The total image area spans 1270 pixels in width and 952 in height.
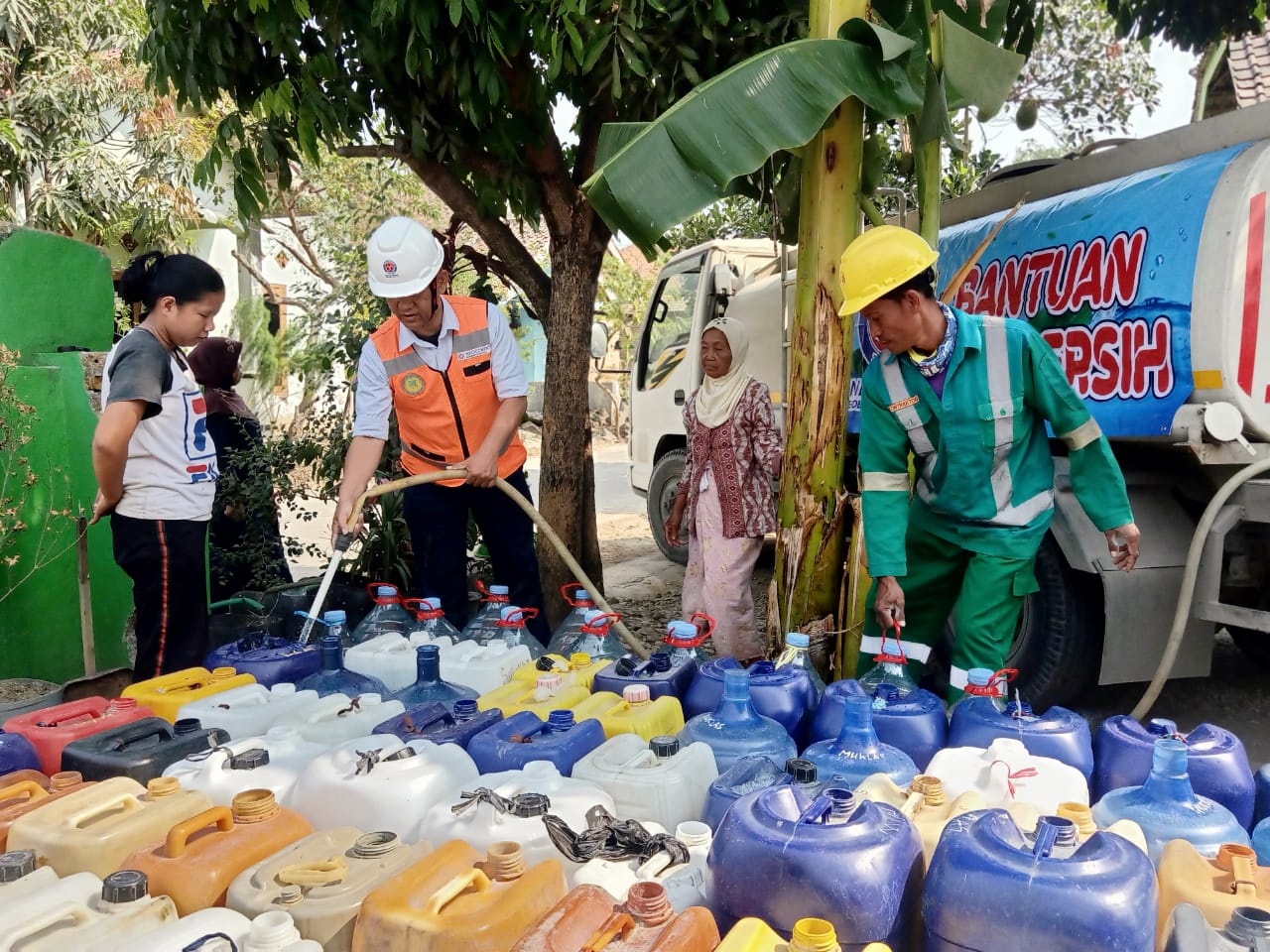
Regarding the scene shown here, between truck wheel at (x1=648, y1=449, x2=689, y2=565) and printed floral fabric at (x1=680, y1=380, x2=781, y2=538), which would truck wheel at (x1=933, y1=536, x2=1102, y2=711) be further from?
truck wheel at (x1=648, y1=449, x2=689, y2=565)

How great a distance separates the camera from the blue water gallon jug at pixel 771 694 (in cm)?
237

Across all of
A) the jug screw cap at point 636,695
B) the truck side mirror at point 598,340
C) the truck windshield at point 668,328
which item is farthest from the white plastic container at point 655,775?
the truck windshield at point 668,328

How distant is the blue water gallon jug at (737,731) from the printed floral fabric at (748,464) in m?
2.04

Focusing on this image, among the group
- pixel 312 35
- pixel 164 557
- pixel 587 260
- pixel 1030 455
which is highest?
pixel 312 35

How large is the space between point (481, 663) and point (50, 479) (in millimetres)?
2621

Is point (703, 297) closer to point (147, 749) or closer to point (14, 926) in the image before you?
point (147, 749)

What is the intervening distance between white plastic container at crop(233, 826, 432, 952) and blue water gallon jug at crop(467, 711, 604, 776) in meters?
0.40

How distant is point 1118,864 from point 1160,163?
325cm

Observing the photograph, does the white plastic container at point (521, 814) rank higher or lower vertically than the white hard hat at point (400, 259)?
lower

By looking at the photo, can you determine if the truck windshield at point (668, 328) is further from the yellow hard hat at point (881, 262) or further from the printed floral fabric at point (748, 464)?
the yellow hard hat at point (881, 262)

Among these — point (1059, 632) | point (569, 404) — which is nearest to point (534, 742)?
point (1059, 632)

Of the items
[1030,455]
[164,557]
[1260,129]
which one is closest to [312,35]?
[164,557]

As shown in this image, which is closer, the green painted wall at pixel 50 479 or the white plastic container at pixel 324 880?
the white plastic container at pixel 324 880

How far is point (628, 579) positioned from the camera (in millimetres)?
7176
